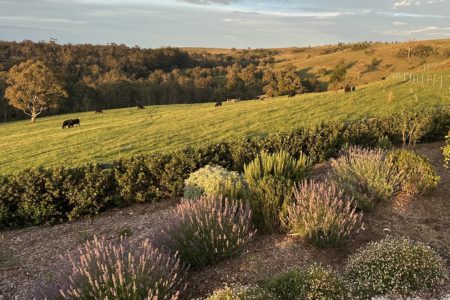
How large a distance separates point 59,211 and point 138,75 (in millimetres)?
96939

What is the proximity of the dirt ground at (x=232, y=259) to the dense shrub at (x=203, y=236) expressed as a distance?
0.21 meters

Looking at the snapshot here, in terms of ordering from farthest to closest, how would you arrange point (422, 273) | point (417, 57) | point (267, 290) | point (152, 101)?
point (417, 57)
point (152, 101)
point (422, 273)
point (267, 290)

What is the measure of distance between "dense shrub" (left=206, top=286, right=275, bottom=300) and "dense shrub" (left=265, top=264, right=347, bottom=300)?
0.27 m

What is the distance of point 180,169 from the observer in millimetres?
10586

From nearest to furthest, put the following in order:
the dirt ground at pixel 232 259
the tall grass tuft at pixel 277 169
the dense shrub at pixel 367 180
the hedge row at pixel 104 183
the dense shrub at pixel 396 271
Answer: the dense shrub at pixel 396 271, the dirt ground at pixel 232 259, the dense shrub at pixel 367 180, the tall grass tuft at pixel 277 169, the hedge row at pixel 104 183

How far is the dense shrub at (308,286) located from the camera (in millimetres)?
5027

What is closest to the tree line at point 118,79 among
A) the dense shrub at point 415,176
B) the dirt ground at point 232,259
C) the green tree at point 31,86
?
the green tree at point 31,86

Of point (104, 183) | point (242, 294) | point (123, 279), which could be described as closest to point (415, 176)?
point (242, 294)

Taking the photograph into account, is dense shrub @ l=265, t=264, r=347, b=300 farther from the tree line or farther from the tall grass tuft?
the tree line

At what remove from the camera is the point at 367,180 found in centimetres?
825

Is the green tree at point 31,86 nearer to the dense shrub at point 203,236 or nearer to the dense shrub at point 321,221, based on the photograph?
the dense shrub at point 203,236

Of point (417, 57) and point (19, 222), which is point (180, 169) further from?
point (417, 57)

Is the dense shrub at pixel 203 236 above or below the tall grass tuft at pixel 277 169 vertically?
below

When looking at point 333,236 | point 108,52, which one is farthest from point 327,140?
point 108,52
